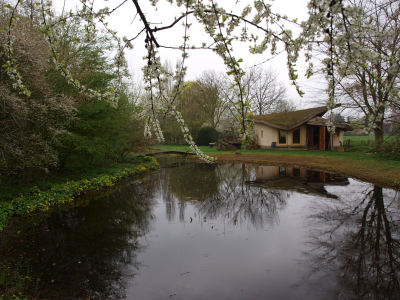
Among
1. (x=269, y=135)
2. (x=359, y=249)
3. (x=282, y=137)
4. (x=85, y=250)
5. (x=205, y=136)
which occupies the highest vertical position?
(x=205, y=136)

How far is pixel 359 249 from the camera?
4410mm

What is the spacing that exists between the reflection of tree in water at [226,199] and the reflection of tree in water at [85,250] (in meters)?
1.31

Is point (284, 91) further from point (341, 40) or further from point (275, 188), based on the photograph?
point (341, 40)

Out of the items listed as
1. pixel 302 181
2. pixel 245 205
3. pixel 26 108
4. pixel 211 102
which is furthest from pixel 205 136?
pixel 26 108

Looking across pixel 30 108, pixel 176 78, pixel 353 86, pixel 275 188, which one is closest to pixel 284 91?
pixel 353 86

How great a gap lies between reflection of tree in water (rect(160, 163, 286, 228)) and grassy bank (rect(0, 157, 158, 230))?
2.73m

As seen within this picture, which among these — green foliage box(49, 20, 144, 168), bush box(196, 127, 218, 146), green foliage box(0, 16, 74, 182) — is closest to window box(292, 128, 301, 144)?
bush box(196, 127, 218, 146)

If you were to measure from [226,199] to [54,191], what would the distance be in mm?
5705

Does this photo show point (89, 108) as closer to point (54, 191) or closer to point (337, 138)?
point (54, 191)

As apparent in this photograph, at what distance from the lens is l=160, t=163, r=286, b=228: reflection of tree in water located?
644cm

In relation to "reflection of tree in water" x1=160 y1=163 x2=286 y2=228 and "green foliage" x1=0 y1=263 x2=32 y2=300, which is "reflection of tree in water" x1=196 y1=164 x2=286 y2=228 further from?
"green foliage" x1=0 y1=263 x2=32 y2=300

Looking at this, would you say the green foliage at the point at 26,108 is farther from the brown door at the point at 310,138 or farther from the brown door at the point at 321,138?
the brown door at the point at 321,138

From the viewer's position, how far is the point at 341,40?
1605 millimetres

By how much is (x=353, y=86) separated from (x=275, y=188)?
10.1 metres
